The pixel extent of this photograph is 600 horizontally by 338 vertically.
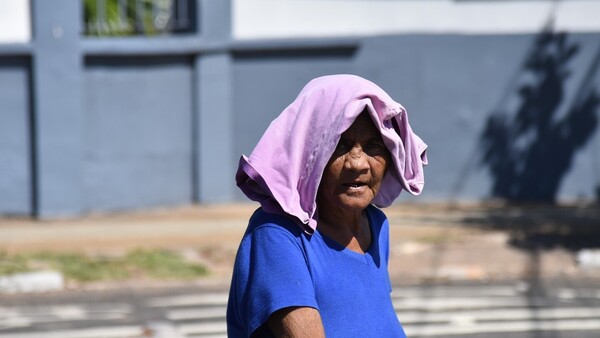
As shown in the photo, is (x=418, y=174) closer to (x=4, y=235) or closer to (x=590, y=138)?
(x=4, y=235)

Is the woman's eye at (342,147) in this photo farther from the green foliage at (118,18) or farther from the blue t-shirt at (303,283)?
the green foliage at (118,18)

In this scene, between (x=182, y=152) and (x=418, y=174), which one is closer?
(x=418, y=174)

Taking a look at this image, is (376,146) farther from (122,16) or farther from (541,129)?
(541,129)

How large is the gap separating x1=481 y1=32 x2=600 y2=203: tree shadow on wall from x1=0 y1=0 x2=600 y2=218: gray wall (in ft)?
0.05

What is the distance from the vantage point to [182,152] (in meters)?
15.0

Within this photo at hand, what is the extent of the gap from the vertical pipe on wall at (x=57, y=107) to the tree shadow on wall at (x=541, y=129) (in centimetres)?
513

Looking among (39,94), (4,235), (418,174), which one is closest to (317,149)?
(418,174)

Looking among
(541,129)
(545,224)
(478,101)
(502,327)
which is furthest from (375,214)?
(541,129)

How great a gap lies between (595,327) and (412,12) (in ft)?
23.2

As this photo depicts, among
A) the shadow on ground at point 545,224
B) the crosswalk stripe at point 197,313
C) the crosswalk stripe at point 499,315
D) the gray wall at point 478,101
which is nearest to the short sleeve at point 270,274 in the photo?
the crosswalk stripe at point 499,315

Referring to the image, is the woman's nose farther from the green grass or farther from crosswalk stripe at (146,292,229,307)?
the green grass

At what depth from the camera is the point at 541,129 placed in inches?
611

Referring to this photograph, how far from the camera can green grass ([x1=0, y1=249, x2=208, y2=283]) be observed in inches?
435

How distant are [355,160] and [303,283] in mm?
393
